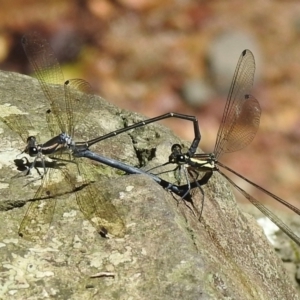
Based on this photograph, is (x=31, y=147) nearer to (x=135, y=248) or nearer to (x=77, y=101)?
(x=77, y=101)

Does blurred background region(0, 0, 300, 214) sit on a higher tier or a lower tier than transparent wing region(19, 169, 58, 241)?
higher

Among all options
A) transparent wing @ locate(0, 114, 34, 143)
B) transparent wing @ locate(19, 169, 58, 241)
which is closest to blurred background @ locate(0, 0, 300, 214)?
transparent wing @ locate(0, 114, 34, 143)

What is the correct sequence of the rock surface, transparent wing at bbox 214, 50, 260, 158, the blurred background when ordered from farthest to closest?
1. the blurred background
2. transparent wing at bbox 214, 50, 260, 158
3. the rock surface

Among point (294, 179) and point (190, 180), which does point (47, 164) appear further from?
point (294, 179)

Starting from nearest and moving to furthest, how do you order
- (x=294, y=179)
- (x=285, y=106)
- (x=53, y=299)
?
1. (x=53, y=299)
2. (x=294, y=179)
3. (x=285, y=106)

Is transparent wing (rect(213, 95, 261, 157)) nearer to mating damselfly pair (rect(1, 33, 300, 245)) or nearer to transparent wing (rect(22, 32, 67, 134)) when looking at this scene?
mating damselfly pair (rect(1, 33, 300, 245))

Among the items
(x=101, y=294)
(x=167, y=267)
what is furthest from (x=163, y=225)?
(x=101, y=294)
